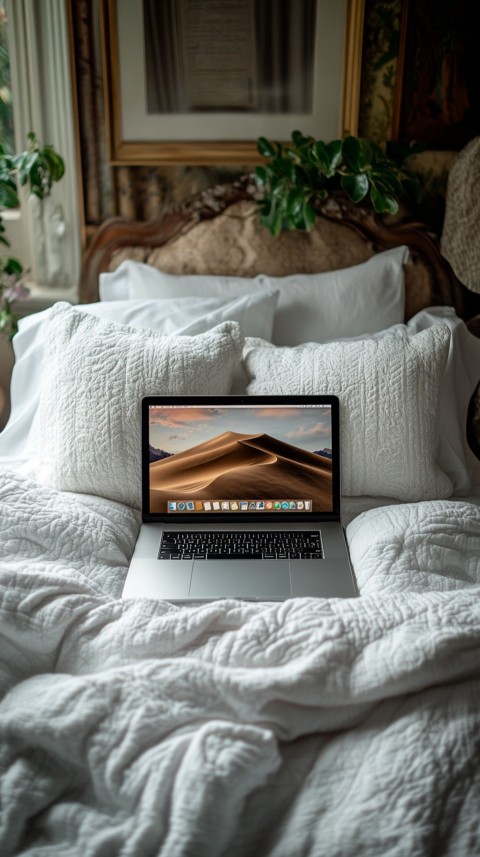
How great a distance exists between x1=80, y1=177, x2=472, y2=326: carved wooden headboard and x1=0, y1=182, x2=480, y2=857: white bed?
469 mm

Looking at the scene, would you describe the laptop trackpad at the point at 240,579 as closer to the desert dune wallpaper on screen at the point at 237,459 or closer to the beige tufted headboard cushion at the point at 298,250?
the desert dune wallpaper on screen at the point at 237,459

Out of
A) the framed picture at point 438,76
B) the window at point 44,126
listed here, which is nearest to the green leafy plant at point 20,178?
the window at point 44,126

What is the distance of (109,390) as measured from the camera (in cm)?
160

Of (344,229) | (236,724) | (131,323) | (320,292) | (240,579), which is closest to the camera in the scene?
(236,724)

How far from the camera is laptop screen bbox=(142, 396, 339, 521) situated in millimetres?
1568

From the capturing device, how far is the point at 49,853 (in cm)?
89

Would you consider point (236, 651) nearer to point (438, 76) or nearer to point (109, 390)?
point (109, 390)

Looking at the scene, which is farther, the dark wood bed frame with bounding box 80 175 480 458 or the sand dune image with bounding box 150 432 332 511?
the dark wood bed frame with bounding box 80 175 480 458

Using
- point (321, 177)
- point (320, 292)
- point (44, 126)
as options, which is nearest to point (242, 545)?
point (320, 292)

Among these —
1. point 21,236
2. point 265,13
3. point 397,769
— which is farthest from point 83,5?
point 397,769

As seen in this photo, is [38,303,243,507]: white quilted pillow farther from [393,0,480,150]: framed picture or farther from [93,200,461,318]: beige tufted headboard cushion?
[393,0,480,150]: framed picture

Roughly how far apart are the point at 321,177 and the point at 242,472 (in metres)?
0.99

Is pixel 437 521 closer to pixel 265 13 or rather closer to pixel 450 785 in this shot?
pixel 450 785

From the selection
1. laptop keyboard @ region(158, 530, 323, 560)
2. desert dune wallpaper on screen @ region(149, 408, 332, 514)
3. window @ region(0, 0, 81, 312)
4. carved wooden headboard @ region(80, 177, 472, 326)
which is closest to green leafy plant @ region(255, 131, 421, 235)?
carved wooden headboard @ region(80, 177, 472, 326)
